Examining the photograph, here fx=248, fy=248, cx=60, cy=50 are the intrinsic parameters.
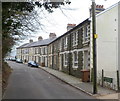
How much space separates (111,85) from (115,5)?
18.5 ft

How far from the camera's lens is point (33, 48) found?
6900 cm

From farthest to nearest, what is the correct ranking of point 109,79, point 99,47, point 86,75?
point 86,75
point 99,47
point 109,79

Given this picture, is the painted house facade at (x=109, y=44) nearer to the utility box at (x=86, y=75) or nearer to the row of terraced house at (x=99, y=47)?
the row of terraced house at (x=99, y=47)

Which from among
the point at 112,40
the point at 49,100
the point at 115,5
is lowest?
the point at 49,100

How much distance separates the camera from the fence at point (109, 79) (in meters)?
16.3

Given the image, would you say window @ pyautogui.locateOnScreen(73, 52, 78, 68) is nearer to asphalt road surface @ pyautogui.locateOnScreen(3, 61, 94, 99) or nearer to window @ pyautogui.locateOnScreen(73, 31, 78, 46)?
window @ pyautogui.locateOnScreen(73, 31, 78, 46)

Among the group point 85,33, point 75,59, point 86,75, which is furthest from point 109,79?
point 75,59

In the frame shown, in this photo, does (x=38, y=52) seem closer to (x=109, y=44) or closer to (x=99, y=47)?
(x=99, y=47)

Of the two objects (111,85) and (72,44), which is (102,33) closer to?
(111,85)

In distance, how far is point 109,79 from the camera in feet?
58.0

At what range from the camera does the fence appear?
1628 centimetres

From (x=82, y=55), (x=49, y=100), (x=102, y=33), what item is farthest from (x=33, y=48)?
(x=49, y=100)

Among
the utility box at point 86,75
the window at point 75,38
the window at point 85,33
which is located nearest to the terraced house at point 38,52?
the window at point 75,38

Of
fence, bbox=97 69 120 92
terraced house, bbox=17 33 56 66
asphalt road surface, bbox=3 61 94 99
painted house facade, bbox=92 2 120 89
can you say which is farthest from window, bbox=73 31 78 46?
terraced house, bbox=17 33 56 66
